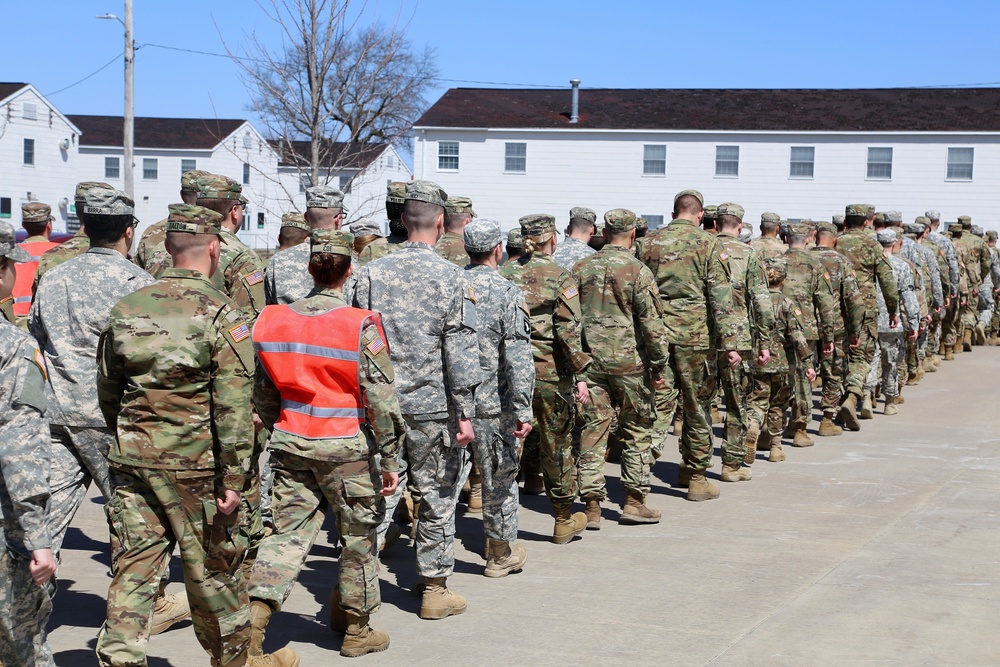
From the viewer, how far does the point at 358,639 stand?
5.92 meters

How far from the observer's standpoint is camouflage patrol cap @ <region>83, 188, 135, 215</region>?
5773 millimetres

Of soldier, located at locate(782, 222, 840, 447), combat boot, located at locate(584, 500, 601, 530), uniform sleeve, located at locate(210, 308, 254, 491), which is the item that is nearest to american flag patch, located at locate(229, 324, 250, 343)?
uniform sleeve, located at locate(210, 308, 254, 491)

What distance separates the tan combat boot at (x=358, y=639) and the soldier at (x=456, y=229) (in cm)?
349

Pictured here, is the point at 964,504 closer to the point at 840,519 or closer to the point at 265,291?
the point at 840,519

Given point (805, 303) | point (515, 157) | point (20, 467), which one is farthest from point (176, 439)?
point (515, 157)

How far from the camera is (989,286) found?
74.0ft

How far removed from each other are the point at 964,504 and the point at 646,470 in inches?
116

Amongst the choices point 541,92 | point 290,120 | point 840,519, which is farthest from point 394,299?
point 541,92

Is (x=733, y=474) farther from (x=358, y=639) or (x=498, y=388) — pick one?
(x=358, y=639)

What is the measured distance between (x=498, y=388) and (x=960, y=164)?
105 feet

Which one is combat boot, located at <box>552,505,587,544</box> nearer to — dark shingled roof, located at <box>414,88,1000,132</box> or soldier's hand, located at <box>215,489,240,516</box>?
soldier's hand, located at <box>215,489,240,516</box>

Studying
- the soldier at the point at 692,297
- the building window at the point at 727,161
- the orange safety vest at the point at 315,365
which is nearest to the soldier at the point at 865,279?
the soldier at the point at 692,297

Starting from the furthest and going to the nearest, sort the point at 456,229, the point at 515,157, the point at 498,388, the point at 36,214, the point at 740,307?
the point at 515,157 → the point at 740,307 → the point at 36,214 → the point at 456,229 → the point at 498,388

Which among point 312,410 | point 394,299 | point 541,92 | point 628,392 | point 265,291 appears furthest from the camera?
point 541,92
